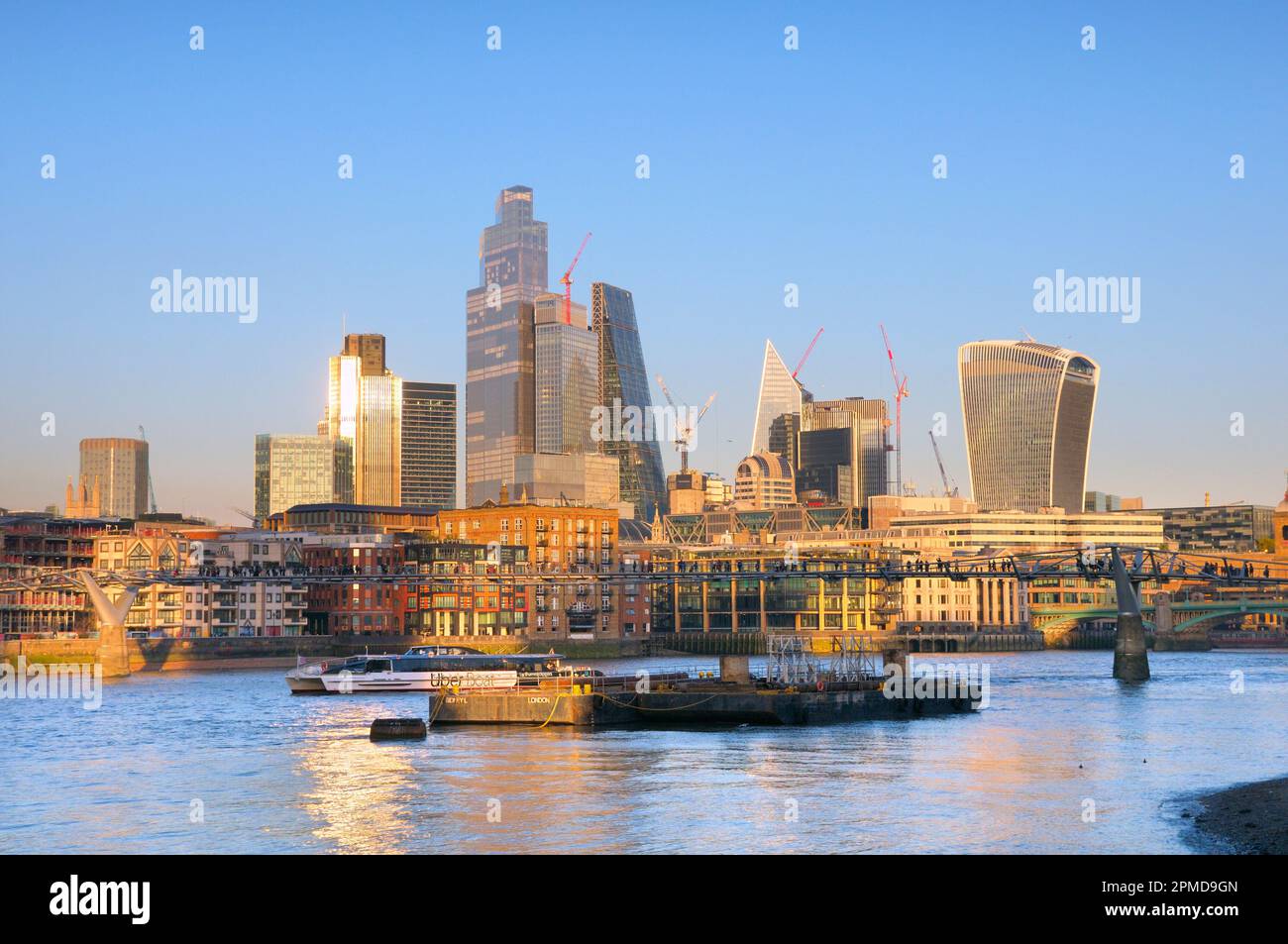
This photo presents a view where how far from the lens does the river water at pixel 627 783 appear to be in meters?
47.2

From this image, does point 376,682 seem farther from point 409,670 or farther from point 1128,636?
point 1128,636

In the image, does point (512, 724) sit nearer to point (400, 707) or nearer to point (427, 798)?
point (400, 707)

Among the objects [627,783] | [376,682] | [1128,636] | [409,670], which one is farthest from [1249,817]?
[409,670]

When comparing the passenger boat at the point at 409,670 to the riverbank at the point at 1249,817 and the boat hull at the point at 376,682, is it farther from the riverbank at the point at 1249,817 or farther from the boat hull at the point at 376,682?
the riverbank at the point at 1249,817

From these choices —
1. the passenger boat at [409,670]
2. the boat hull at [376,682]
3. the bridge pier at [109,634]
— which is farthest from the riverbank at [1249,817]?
the bridge pier at [109,634]

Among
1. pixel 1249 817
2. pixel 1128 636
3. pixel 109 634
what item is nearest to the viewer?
pixel 1249 817

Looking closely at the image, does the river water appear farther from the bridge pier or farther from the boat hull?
the bridge pier

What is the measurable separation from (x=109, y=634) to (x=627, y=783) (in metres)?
111

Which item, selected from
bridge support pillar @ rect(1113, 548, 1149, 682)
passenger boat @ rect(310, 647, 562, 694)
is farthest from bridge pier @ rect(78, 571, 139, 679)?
bridge support pillar @ rect(1113, 548, 1149, 682)

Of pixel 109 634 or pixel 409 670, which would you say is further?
pixel 109 634

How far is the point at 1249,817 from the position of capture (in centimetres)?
4759
